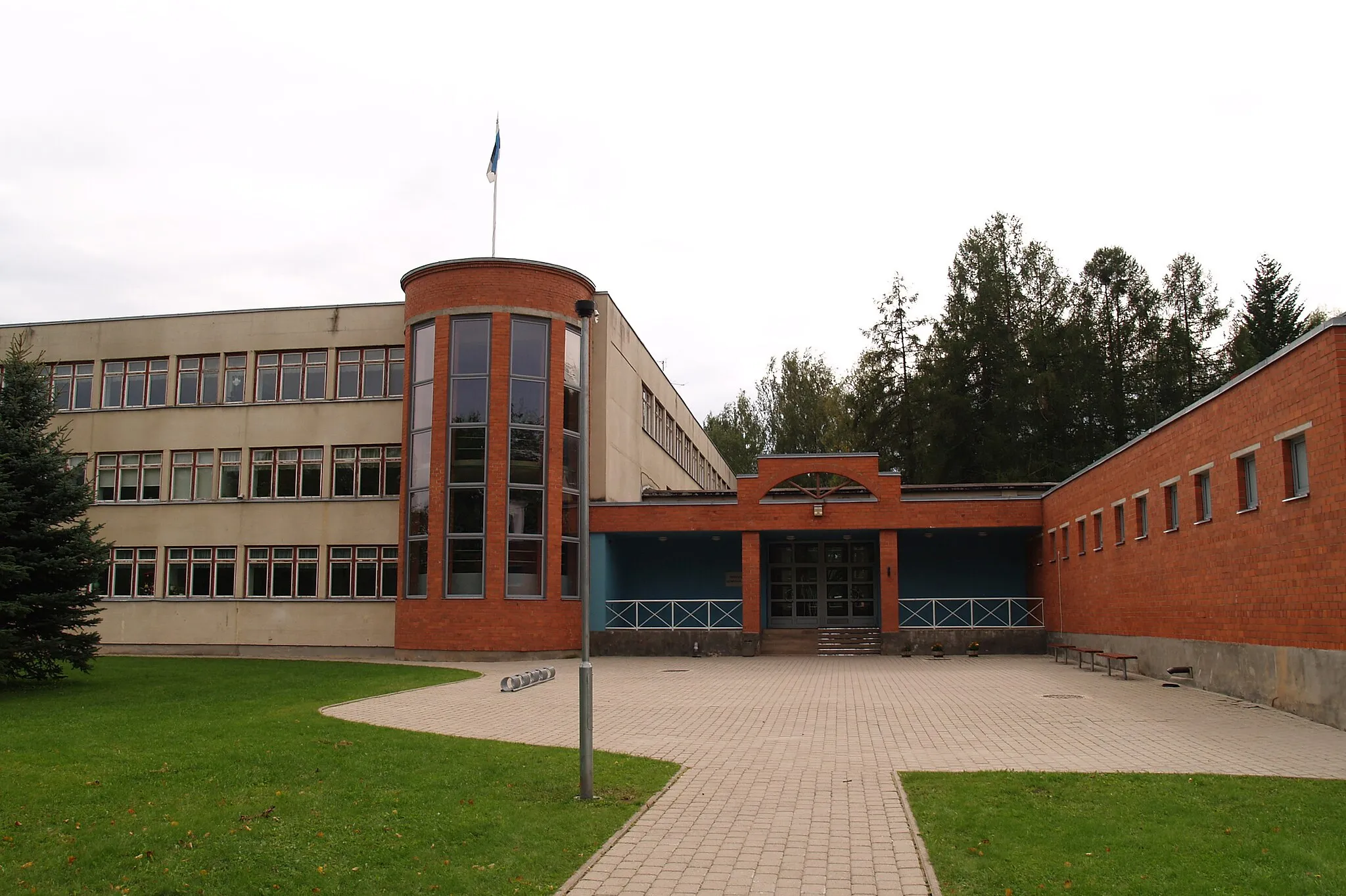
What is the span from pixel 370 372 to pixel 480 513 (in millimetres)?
6290

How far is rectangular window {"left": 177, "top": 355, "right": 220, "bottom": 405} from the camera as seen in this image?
102 ft

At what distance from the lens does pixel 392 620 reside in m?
28.9

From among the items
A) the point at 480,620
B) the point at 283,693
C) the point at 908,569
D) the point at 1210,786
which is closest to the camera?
the point at 1210,786

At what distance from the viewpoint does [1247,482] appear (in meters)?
15.8

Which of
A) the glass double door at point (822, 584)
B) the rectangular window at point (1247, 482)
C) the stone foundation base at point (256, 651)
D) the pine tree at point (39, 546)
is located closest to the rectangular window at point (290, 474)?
the stone foundation base at point (256, 651)

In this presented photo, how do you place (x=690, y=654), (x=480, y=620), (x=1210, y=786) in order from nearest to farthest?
(x=1210, y=786) < (x=480, y=620) < (x=690, y=654)

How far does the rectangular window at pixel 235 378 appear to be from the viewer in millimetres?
30844

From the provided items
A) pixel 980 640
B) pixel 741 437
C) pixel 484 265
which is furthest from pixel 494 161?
pixel 741 437

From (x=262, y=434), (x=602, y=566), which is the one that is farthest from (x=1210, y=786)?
(x=262, y=434)

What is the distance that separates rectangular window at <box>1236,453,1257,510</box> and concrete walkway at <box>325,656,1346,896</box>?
2.85 m

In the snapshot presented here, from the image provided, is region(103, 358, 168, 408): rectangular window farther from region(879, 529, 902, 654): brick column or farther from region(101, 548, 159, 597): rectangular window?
region(879, 529, 902, 654): brick column

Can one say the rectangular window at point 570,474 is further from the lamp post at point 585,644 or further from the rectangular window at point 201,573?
the lamp post at point 585,644

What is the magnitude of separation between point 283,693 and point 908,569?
20.2 metres

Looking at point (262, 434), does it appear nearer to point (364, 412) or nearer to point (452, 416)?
point (364, 412)
